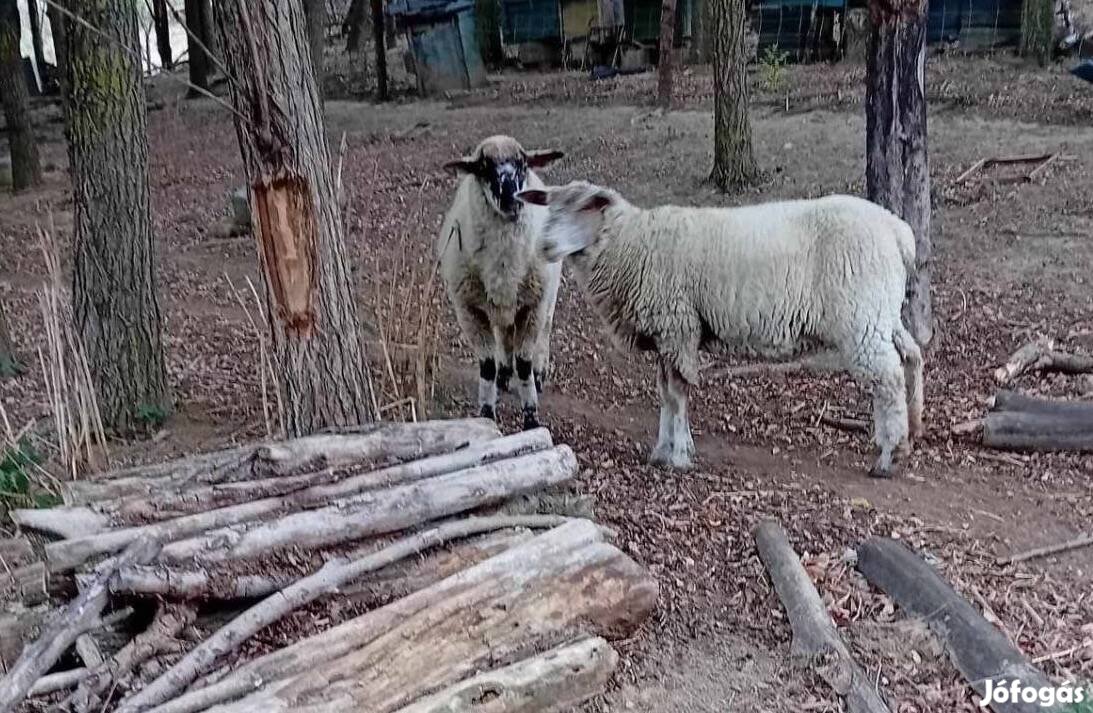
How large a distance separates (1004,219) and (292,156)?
730 cm

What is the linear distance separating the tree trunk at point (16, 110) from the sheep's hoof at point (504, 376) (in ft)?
34.0

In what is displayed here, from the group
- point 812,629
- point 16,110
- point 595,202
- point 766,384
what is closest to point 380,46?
point 16,110

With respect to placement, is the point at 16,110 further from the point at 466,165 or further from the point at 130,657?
the point at 130,657

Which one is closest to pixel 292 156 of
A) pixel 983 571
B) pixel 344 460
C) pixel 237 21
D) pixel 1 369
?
pixel 237 21

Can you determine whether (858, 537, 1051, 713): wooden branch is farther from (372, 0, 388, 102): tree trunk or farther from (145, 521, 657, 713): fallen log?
(372, 0, 388, 102): tree trunk

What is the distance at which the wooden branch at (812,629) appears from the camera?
12.4 ft

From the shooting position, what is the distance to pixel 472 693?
3.51 m

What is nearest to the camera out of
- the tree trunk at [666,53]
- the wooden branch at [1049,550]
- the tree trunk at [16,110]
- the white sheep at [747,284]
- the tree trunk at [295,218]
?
the tree trunk at [295,218]

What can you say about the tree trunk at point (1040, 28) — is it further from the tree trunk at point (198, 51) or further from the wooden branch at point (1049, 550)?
the tree trunk at point (198, 51)

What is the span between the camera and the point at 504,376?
7387mm

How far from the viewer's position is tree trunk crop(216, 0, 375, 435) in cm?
458

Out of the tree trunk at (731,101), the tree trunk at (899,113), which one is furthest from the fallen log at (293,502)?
the tree trunk at (731,101)

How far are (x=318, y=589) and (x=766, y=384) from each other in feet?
14.3

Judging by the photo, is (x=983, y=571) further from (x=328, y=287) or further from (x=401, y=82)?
(x=401, y=82)
